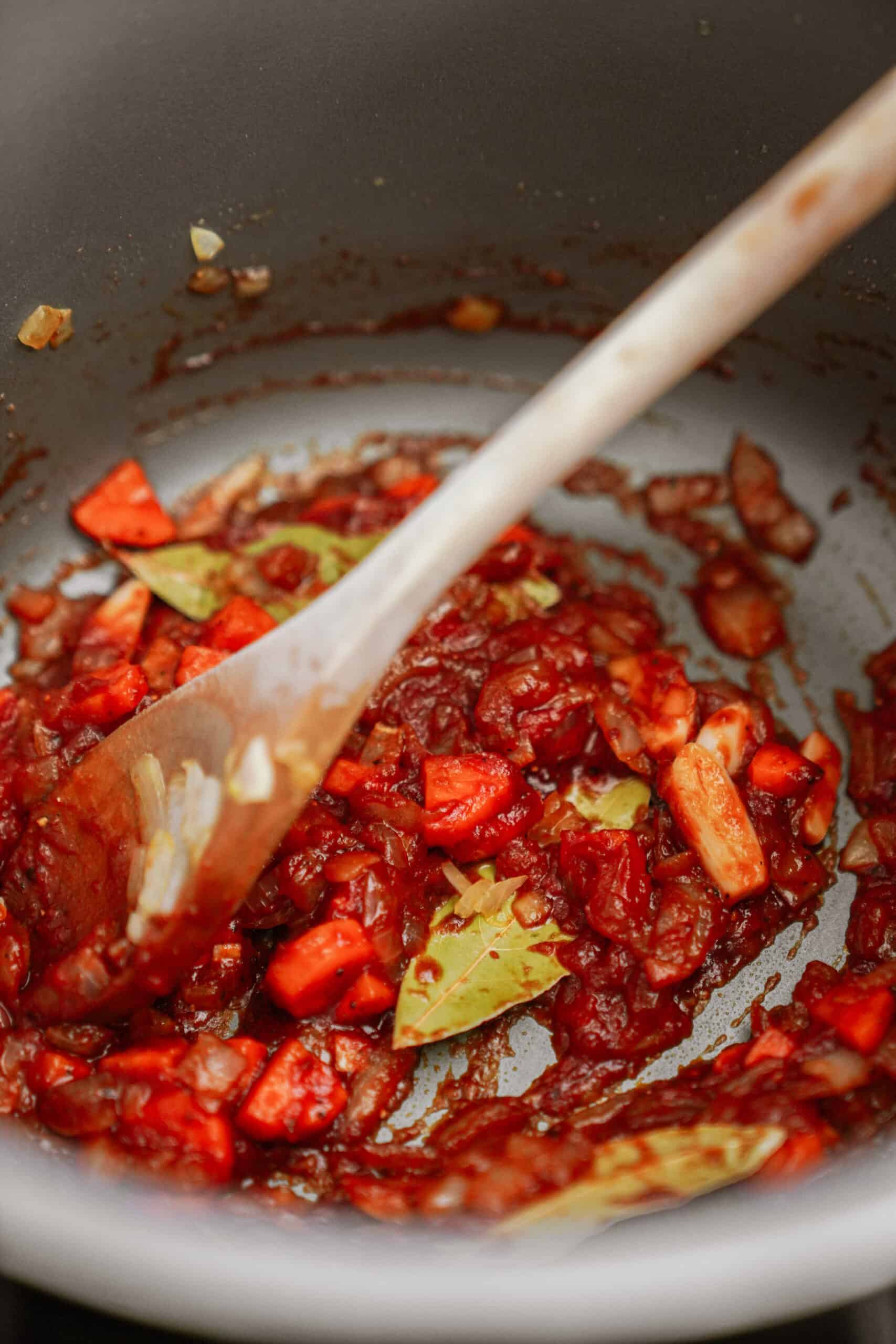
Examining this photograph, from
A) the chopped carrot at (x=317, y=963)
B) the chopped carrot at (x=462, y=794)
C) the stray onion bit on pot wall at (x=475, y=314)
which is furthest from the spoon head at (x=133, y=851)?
the stray onion bit on pot wall at (x=475, y=314)

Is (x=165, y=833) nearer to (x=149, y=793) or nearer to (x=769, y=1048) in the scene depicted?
(x=149, y=793)

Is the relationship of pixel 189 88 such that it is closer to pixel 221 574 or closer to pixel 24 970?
pixel 221 574

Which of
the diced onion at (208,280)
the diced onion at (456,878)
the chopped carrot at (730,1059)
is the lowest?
the diced onion at (456,878)

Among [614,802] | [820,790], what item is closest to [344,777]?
[614,802]

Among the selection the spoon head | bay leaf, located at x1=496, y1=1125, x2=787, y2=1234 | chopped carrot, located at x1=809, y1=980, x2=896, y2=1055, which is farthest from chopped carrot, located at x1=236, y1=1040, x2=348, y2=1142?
chopped carrot, located at x1=809, y1=980, x2=896, y2=1055

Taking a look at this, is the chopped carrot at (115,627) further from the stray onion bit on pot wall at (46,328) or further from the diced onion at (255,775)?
the diced onion at (255,775)

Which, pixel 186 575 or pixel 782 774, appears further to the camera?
pixel 186 575
